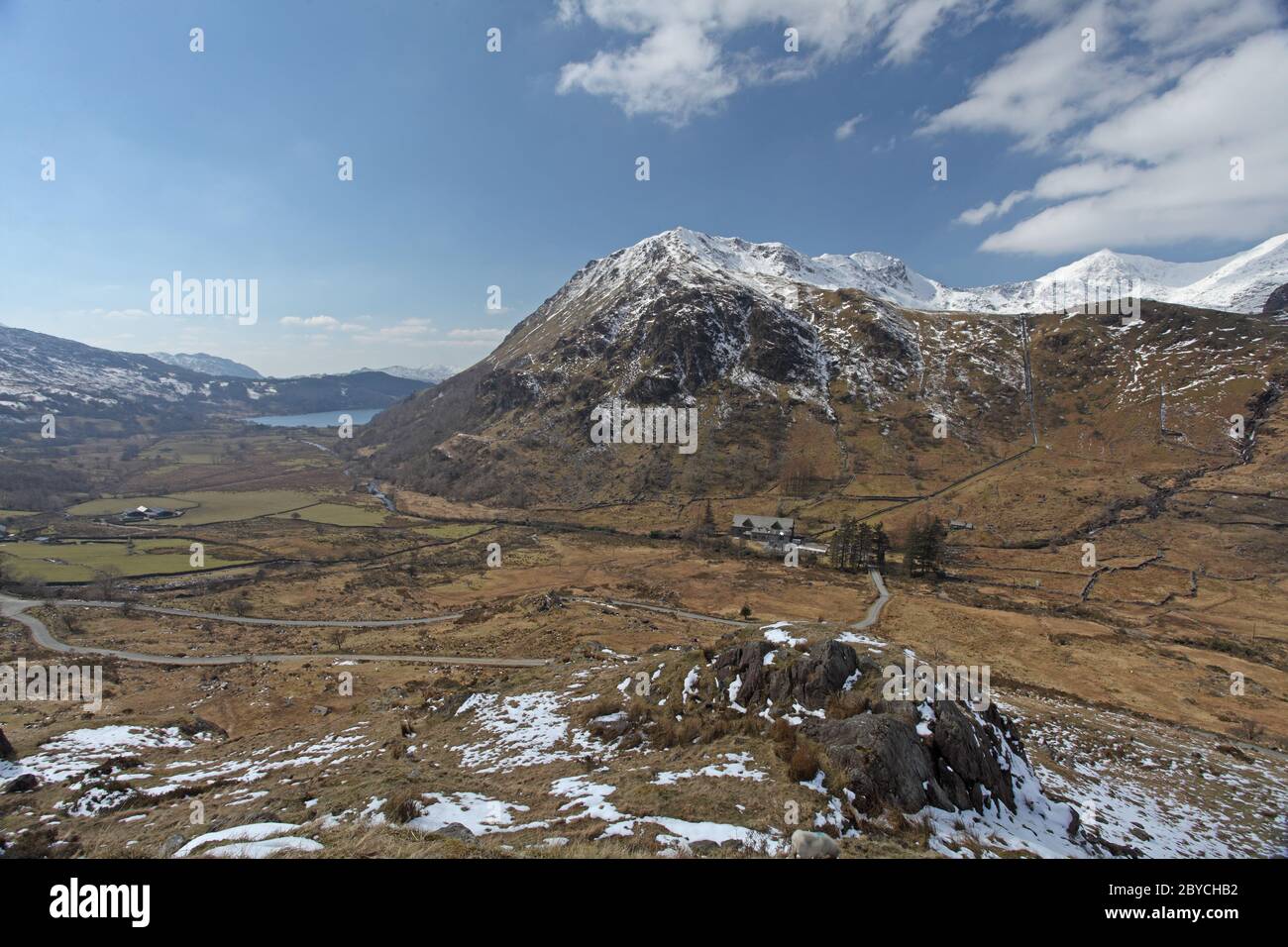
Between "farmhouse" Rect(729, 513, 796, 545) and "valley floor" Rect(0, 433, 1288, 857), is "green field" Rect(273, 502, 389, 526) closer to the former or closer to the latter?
"valley floor" Rect(0, 433, 1288, 857)

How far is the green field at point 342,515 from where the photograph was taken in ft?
400

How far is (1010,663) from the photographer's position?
46.5m

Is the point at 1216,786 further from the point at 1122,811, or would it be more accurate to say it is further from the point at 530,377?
the point at 530,377

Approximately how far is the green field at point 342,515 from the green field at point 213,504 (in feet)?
17.2

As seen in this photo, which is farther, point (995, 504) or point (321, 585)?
point (995, 504)

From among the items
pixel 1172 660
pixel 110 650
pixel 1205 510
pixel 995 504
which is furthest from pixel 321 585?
pixel 1205 510

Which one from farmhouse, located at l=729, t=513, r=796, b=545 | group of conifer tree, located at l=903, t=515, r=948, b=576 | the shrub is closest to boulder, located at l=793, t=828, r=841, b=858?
the shrub

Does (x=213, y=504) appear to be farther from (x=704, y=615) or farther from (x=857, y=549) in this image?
(x=857, y=549)

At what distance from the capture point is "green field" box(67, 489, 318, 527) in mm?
122438

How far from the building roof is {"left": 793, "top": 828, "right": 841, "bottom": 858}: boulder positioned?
320ft

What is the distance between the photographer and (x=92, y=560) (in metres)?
84.1

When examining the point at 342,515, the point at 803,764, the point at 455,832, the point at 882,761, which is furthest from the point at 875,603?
the point at 342,515

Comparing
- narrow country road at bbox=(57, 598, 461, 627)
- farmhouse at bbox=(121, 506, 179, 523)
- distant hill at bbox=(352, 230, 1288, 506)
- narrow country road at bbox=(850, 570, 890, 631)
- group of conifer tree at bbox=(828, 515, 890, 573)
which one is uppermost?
distant hill at bbox=(352, 230, 1288, 506)
